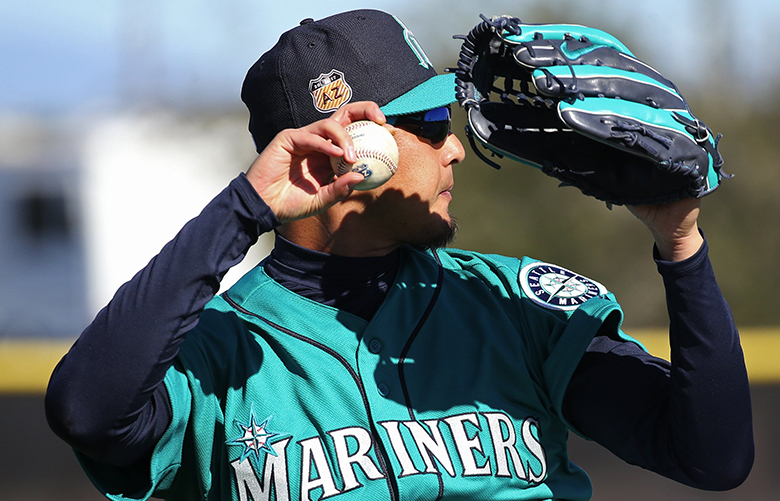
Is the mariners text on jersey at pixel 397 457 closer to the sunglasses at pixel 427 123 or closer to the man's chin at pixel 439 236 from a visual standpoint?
the man's chin at pixel 439 236

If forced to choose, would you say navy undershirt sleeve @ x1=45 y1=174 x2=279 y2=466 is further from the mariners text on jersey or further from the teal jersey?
the mariners text on jersey

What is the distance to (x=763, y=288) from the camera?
10.1 m

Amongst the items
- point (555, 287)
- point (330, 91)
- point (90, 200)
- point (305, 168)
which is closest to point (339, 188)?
point (305, 168)

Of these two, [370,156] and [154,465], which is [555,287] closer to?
[370,156]

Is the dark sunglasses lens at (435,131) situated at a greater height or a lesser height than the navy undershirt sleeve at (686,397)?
greater

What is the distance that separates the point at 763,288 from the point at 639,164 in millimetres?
9350

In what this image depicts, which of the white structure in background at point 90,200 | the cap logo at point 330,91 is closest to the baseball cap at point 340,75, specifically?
the cap logo at point 330,91

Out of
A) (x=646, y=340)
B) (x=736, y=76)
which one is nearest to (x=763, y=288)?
(x=736, y=76)

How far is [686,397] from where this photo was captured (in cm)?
173

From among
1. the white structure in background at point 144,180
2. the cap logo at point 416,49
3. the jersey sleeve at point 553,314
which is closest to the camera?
the jersey sleeve at point 553,314

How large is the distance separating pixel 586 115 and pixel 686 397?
650 millimetres

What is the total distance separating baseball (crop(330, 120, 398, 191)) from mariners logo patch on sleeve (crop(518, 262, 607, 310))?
0.51 metres

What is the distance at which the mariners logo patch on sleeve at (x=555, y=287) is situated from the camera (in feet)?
6.75

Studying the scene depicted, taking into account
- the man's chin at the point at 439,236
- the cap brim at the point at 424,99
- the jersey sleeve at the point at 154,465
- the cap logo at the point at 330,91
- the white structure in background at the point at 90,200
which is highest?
the cap logo at the point at 330,91
